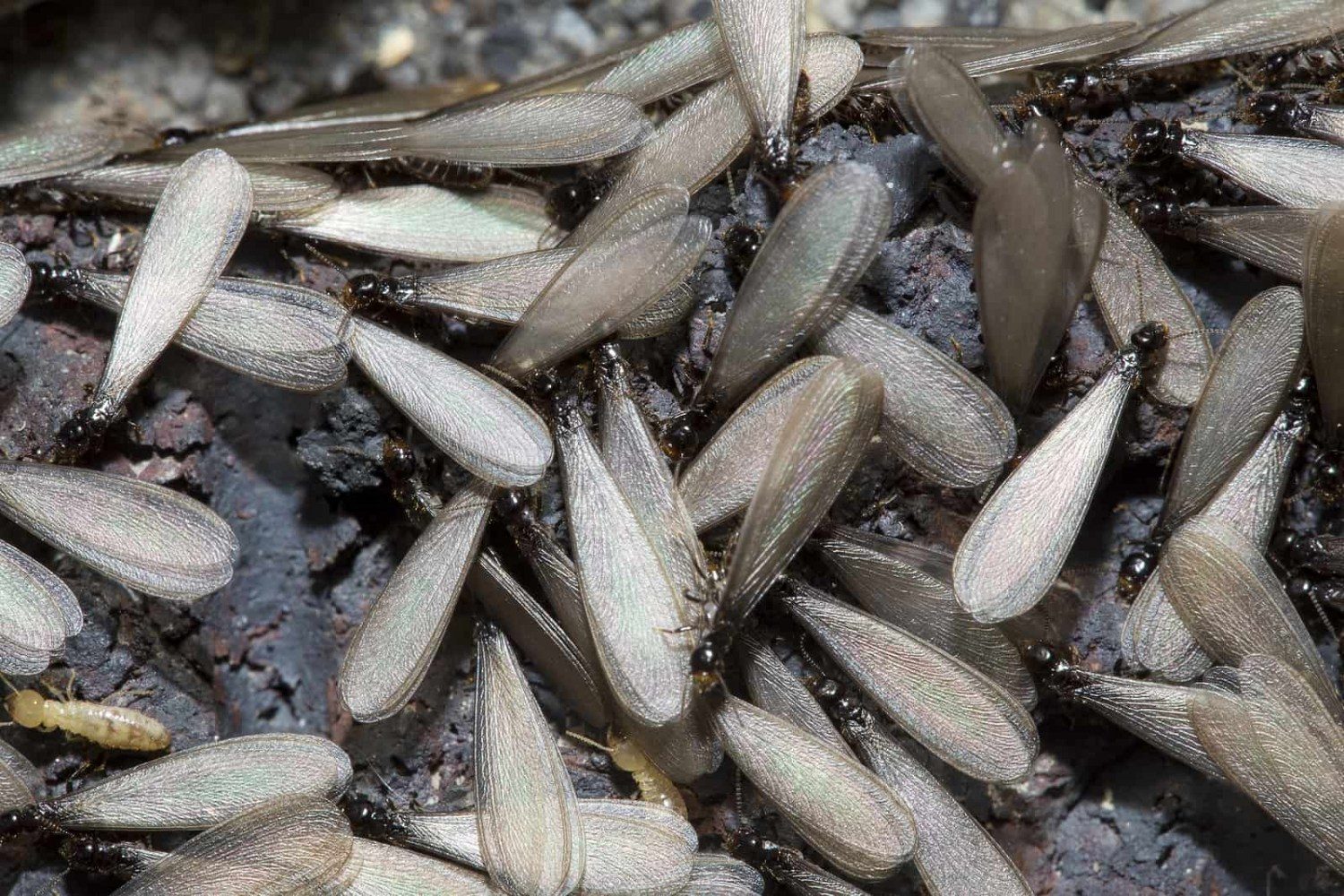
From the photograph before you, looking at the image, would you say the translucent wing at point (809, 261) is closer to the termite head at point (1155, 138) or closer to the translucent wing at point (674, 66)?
the translucent wing at point (674, 66)

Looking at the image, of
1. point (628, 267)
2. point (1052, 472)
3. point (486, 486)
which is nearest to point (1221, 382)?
point (1052, 472)

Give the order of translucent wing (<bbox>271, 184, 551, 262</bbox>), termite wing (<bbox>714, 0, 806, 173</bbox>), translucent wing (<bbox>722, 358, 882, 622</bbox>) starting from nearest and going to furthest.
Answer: translucent wing (<bbox>722, 358, 882, 622</bbox>), termite wing (<bbox>714, 0, 806, 173</bbox>), translucent wing (<bbox>271, 184, 551, 262</bbox>)

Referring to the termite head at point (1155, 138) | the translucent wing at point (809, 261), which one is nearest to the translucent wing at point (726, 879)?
the translucent wing at point (809, 261)

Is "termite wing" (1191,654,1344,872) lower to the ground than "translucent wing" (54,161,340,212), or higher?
lower

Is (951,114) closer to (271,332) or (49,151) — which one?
(271,332)

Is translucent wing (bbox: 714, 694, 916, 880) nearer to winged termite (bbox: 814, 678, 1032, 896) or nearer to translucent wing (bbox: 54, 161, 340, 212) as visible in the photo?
winged termite (bbox: 814, 678, 1032, 896)

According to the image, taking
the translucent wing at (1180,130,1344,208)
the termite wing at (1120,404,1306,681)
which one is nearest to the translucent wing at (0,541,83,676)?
the termite wing at (1120,404,1306,681)
